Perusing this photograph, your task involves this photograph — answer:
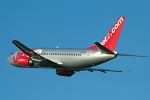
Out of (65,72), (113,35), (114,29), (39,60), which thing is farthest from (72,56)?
(114,29)

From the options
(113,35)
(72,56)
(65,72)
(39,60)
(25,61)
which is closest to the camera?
(113,35)

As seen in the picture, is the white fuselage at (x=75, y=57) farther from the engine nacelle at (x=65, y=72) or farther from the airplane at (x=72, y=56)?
the engine nacelle at (x=65, y=72)

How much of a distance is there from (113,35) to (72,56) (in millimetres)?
8742

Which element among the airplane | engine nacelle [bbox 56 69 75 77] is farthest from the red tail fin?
engine nacelle [bbox 56 69 75 77]

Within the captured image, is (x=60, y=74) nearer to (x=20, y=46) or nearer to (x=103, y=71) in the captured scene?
(x=103, y=71)

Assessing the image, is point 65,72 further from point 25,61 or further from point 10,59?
point 10,59

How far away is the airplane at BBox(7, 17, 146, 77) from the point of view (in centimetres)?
6862

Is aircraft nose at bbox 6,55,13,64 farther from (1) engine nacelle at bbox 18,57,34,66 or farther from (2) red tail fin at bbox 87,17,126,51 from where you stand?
(2) red tail fin at bbox 87,17,126,51

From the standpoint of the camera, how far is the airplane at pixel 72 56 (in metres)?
68.6

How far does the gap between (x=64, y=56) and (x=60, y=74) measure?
25.6 feet

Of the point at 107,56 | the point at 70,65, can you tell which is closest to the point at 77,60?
the point at 70,65

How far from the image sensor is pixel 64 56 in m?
71.8

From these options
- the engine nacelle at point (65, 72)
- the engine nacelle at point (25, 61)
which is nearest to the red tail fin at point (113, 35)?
the engine nacelle at point (65, 72)

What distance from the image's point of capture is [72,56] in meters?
71.0
